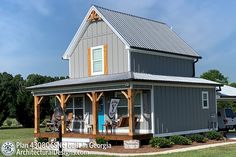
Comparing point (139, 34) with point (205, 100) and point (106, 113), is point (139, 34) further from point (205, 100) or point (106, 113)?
point (205, 100)

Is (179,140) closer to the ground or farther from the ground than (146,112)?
closer to the ground

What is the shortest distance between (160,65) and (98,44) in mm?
3935

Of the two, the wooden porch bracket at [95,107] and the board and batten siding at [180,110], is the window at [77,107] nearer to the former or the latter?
the wooden porch bracket at [95,107]

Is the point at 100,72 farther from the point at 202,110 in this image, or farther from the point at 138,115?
the point at 202,110

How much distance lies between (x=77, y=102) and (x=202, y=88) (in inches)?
306

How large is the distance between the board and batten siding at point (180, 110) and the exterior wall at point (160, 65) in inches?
78.4

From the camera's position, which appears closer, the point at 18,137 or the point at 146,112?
the point at 146,112

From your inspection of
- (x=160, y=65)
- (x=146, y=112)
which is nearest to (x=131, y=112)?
(x=146, y=112)

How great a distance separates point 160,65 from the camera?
25016mm

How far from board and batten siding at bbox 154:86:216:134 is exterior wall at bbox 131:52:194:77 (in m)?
1.99

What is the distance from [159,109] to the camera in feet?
71.2

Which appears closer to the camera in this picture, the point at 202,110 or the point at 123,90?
the point at 123,90

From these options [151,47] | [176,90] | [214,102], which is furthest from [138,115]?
[214,102]

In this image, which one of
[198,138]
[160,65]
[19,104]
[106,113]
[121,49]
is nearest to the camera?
[198,138]
